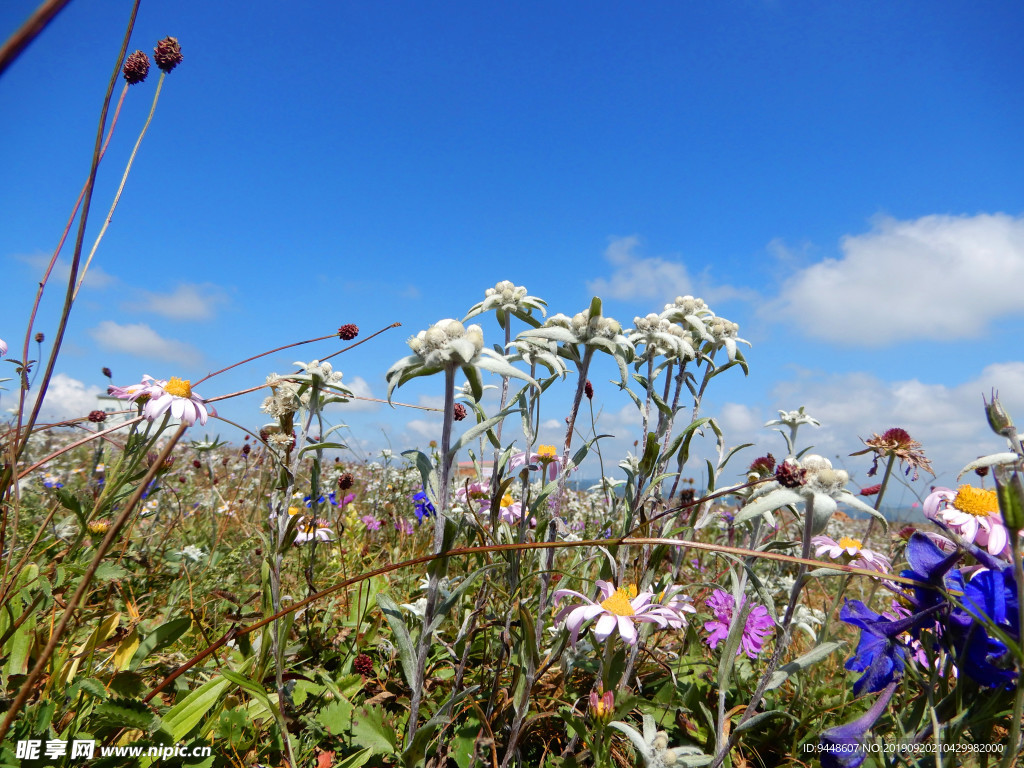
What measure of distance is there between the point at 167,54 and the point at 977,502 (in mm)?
3306

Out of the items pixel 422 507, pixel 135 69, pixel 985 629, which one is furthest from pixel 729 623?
pixel 135 69

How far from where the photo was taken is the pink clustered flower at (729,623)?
278 cm

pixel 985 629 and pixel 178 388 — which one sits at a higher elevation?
pixel 178 388

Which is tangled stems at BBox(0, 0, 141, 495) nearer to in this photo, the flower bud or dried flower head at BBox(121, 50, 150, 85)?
dried flower head at BBox(121, 50, 150, 85)

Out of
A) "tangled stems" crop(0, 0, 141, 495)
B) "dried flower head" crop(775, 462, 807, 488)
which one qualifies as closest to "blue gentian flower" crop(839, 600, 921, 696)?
"dried flower head" crop(775, 462, 807, 488)

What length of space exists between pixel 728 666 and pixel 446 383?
4.35 feet

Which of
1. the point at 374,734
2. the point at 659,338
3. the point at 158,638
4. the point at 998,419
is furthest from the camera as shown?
the point at 659,338

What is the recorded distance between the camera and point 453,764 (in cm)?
220

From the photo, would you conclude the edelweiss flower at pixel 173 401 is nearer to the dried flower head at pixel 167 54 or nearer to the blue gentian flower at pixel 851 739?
the dried flower head at pixel 167 54

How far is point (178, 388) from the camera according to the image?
2.60 metres

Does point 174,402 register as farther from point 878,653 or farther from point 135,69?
point 878,653

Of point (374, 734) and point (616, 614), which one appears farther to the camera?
point (374, 734)

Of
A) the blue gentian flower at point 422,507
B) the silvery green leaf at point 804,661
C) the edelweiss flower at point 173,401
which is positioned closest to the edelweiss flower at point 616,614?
the silvery green leaf at point 804,661

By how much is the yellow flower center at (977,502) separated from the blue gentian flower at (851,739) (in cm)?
78
